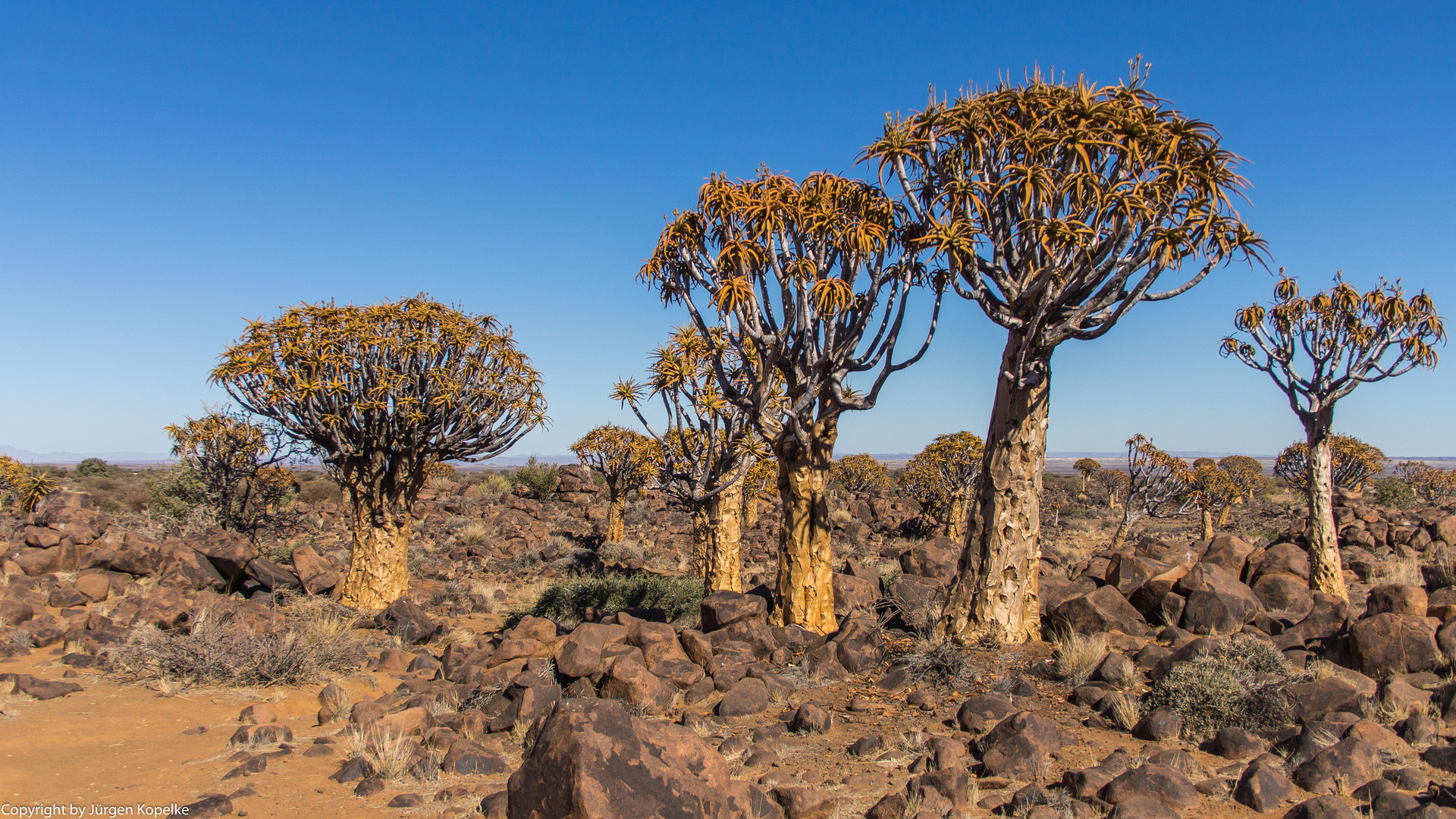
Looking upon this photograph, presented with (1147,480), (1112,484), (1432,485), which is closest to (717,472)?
(1147,480)

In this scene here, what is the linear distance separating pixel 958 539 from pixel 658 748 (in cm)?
1778

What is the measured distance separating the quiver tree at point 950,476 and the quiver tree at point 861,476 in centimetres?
738

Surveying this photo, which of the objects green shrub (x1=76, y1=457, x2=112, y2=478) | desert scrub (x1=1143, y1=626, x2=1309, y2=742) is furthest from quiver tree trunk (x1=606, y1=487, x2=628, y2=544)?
A: green shrub (x1=76, y1=457, x2=112, y2=478)

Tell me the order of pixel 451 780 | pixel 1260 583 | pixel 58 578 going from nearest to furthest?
pixel 451 780, pixel 1260 583, pixel 58 578

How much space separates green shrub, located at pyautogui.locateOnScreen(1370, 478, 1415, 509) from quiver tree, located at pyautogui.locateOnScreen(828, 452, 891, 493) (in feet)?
73.4

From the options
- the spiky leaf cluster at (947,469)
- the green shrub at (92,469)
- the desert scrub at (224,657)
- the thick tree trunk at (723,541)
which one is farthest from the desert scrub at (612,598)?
the green shrub at (92,469)

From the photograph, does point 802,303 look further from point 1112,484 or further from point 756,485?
point 1112,484

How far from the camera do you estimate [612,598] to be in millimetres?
13164

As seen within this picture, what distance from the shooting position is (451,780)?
5465 mm

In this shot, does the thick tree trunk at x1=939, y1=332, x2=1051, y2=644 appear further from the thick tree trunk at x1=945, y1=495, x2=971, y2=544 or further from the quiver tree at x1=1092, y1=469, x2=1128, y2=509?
the quiver tree at x1=1092, y1=469, x2=1128, y2=509

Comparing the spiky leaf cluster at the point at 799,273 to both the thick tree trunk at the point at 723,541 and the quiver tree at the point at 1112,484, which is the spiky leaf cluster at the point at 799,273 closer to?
the thick tree trunk at the point at 723,541

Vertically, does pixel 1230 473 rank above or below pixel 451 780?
above

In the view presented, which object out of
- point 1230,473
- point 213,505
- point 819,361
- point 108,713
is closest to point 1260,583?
point 819,361

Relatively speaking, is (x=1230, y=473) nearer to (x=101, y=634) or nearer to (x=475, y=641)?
(x=475, y=641)
